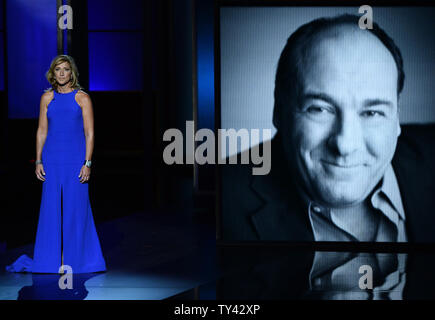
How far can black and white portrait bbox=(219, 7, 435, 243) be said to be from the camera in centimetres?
621

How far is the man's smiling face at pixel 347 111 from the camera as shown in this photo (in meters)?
6.19

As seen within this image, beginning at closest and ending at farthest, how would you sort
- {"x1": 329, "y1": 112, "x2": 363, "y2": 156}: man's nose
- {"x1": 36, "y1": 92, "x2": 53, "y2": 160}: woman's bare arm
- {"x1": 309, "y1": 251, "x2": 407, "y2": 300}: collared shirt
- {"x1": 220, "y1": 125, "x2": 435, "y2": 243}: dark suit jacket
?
{"x1": 309, "y1": 251, "x2": 407, "y2": 300}: collared shirt < {"x1": 36, "y1": 92, "x2": 53, "y2": 160}: woman's bare arm < {"x1": 329, "y1": 112, "x2": 363, "y2": 156}: man's nose < {"x1": 220, "y1": 125, "x2": 435, "y2": 243}: dark suit jacket

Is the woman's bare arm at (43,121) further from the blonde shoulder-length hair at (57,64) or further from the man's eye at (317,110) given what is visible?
the man's eye at (317,110)

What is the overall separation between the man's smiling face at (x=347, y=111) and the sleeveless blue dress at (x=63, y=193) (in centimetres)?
193

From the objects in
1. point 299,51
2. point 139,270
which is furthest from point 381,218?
point 139,270

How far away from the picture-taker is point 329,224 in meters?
6.39

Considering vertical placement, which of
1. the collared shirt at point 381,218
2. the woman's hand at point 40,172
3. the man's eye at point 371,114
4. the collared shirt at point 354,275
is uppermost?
the man's eye at point 371,114

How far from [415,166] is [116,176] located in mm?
9126

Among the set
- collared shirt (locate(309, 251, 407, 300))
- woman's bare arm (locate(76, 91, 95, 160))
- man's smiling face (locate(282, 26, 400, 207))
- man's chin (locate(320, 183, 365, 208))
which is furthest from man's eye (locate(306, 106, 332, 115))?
woman's bare arm (locate(76, 91, 95, 160))

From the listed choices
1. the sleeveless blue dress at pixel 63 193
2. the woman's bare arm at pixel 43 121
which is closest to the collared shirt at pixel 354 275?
the sleeveless blue dress at pixel 63 193

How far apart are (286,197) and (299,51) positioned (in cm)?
129

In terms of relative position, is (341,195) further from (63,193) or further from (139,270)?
(63,193)

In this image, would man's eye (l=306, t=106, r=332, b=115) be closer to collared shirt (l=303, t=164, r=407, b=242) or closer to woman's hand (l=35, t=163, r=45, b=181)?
collared shirt (l=303, t=164, r=407, b=242)

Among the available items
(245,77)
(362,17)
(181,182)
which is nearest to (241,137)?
(245,77)
